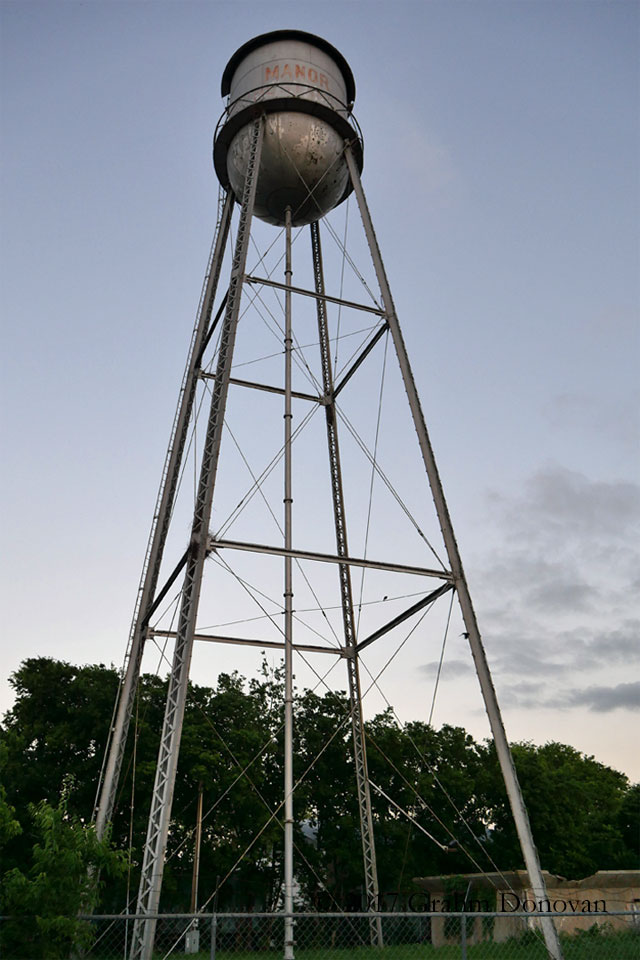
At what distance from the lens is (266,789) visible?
31250 millimetres

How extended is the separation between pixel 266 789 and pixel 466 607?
20.6 meters

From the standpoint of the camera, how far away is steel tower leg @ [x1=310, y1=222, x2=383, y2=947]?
16.4 metres

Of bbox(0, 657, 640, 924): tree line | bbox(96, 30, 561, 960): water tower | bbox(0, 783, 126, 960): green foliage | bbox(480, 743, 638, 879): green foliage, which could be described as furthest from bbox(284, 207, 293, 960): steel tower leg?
bbox(480, 743, 638, 879): green foliage

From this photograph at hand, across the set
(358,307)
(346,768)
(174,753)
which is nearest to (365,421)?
(358,307)

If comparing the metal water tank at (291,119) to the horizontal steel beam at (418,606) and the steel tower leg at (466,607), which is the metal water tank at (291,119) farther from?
the horizontal steel beam at (418,606)

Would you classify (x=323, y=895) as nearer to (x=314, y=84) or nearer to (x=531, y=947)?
(x=531, y=947)

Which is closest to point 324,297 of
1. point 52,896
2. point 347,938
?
point 52,896

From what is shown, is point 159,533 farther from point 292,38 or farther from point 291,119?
point 292,38

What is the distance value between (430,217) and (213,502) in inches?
357

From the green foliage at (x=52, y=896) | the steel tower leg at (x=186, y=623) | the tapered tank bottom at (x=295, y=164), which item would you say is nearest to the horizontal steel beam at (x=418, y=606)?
the steel tower leg at (x=186, y=623)

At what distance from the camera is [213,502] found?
13.2 meters

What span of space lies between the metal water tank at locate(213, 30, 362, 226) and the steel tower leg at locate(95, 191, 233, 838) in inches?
44.0

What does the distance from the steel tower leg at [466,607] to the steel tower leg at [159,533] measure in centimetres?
330

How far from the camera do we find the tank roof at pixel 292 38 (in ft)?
57.0
